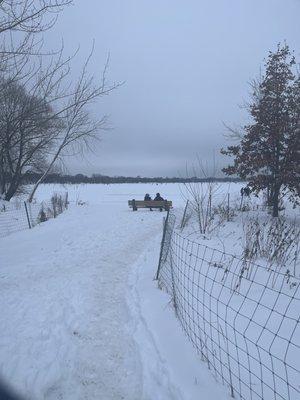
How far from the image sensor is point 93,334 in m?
5.34

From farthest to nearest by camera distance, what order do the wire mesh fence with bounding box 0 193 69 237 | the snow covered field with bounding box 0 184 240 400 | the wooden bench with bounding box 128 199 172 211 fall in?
the wooden bench with bounding box 128 199 172 211 → the wire mesh fence with bounding box 0 193 69 237 → the snow covered field with bounding box 0 184 240 400

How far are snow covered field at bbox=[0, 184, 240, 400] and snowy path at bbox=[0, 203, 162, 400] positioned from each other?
0.04ft

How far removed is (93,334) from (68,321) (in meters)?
0.60

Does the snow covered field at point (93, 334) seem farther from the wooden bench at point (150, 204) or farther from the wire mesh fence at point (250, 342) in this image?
the wooden bench at point (150, 204)

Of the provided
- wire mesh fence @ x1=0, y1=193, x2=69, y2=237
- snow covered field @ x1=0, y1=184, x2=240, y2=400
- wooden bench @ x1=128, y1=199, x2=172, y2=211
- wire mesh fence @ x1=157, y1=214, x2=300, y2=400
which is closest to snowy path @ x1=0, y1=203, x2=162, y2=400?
snow covered field @ x1=0, y1=184, x2=240, y2=400

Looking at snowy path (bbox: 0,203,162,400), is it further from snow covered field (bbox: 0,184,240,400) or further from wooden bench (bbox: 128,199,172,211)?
wooden bench (bbox: 128,199,172,211)

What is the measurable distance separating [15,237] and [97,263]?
5324mm

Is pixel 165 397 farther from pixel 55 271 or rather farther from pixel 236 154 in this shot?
pixel 236 154

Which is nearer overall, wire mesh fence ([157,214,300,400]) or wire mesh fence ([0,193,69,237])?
wire mesh fence ([157,214,300,400])

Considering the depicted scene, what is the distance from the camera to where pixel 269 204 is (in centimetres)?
1839

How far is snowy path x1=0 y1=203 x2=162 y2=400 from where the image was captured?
4160 millimetres

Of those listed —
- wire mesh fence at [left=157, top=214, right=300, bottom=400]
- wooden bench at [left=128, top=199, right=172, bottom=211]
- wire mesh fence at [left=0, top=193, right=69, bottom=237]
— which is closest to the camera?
wire mesh fence at [left=157, top=214, right=300, bottom=400]

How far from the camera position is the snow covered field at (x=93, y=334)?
161 inches

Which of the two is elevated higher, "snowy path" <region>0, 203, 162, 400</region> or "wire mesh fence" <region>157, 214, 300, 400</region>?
"wire mesh fence" <region>157, 214, 300, 400</region>
